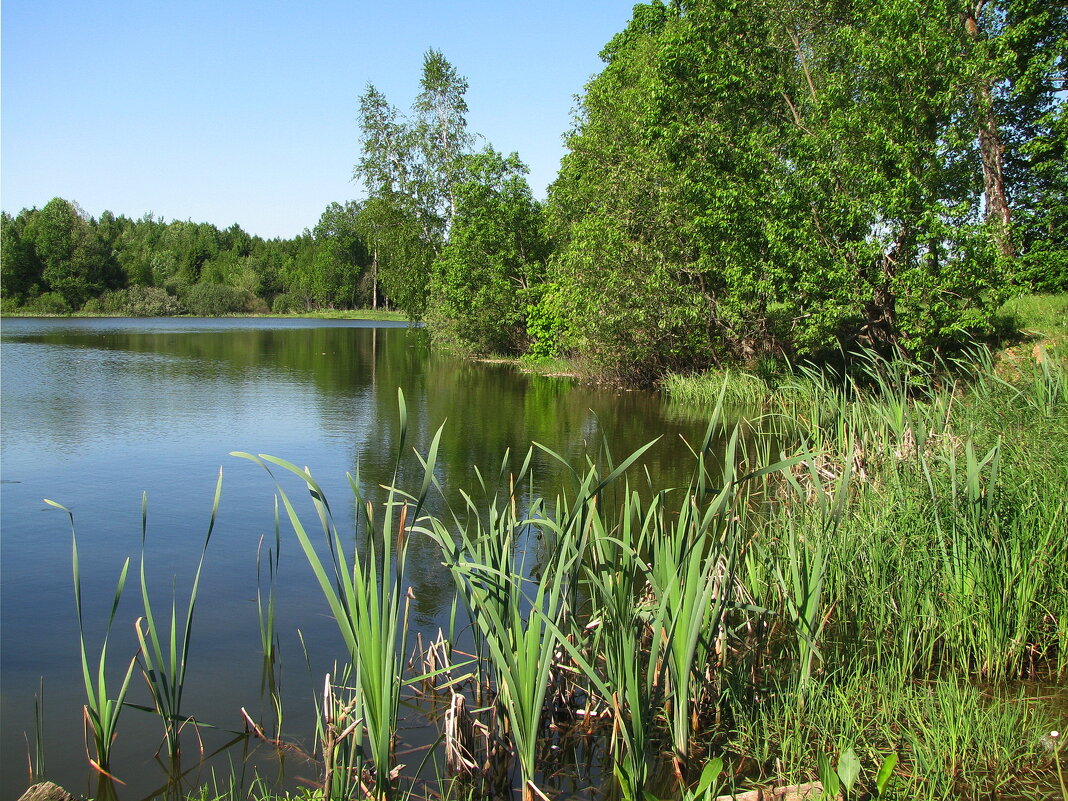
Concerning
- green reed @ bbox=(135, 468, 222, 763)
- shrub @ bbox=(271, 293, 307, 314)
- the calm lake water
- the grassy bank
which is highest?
shrub @ bbox=(271, 293, 307, 314)

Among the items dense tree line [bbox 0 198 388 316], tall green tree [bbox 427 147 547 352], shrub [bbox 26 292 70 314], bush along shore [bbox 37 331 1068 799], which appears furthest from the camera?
dense tree line [bbox 0 198 388 316]

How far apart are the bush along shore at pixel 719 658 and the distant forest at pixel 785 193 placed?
9.70 meters

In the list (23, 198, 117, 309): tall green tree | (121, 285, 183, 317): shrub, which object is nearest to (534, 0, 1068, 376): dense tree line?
(121, 285, 183, 317): shrub

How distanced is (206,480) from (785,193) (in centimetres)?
1093

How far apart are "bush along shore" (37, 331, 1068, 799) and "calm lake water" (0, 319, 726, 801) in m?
0.32

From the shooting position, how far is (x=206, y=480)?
10219mm

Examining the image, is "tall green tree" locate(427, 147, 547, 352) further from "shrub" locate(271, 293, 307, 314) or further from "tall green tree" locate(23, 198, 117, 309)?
"shrub" locate(271, 293, 307, 314)

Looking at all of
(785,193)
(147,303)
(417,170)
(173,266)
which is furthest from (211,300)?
(785,193)

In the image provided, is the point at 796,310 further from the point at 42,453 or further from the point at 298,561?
the point at 42,453

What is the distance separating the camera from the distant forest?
13773mm

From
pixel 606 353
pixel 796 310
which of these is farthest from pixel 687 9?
pixel 606 353

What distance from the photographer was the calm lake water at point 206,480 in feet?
15.6

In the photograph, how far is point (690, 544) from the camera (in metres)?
3.30

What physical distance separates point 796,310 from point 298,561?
11520 millimetres
